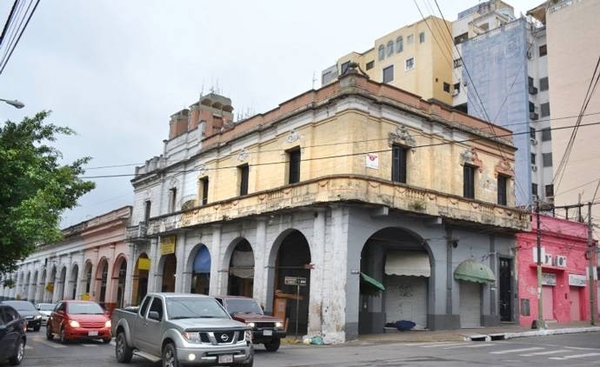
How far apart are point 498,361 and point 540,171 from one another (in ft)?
143

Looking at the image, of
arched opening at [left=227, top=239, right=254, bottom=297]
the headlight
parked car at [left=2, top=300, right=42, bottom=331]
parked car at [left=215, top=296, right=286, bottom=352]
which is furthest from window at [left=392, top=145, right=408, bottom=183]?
parked car at [left=2, top=300, right=42, bottom=331]

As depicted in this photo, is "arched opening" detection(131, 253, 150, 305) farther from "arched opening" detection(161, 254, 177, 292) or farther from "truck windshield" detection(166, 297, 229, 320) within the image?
"truck windshield" detection(166, 297, 229, 320)

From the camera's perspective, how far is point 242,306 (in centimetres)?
1919

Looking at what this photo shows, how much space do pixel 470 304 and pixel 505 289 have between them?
3.13 metres

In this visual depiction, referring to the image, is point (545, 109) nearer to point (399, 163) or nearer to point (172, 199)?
point (399, 163)

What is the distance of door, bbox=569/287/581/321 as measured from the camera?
33844mm

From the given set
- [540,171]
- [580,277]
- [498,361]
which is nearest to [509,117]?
[540,171]

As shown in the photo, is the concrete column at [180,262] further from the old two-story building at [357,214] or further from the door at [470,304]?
the door at [470,304]

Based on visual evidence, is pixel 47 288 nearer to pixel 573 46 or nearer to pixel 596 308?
pixel 596 308

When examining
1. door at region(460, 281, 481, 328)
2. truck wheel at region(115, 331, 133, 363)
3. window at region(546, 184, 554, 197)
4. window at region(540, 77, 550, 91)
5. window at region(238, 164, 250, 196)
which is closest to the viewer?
truck wheel at region(115, 331, 133, 363)

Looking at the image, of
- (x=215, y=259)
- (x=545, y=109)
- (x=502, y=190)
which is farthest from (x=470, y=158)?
(x=545, y=109)

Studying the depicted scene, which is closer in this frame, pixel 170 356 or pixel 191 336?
pixel 191 336

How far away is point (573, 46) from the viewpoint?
2032 inches

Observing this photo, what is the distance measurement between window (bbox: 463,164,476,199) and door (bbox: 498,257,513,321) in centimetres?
394
